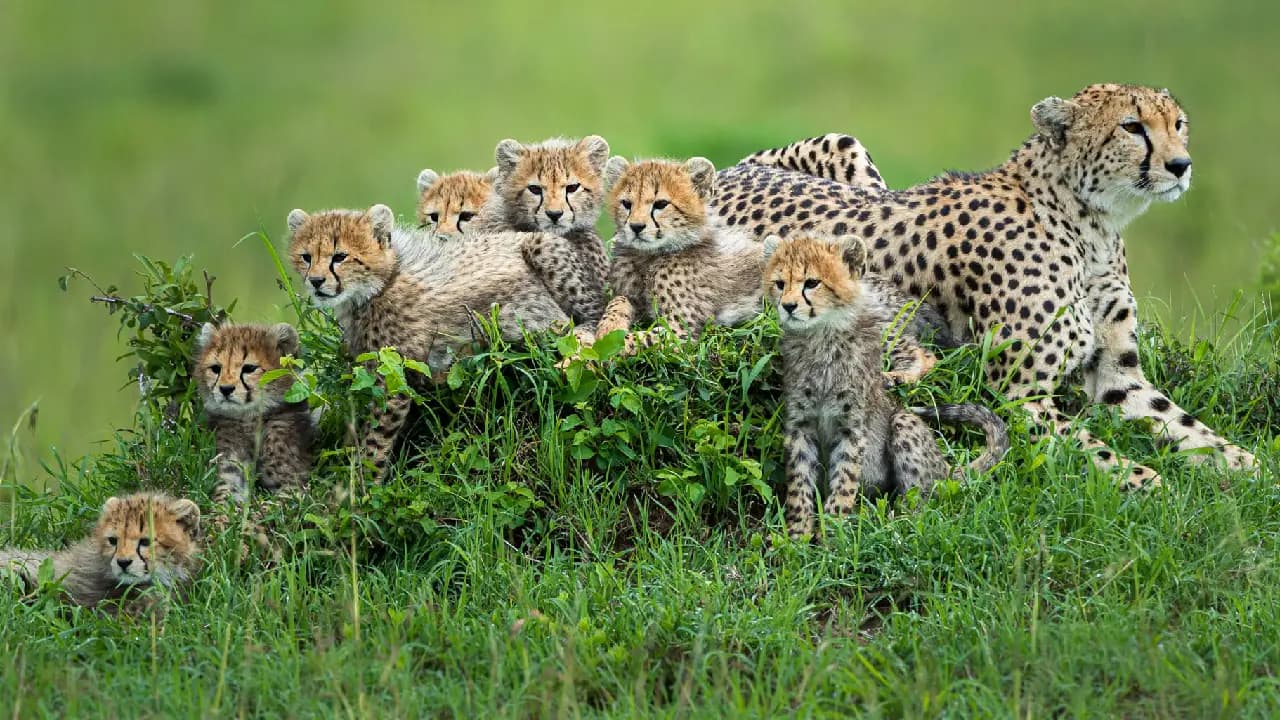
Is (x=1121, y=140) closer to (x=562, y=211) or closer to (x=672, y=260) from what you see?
(x=672, y=260)

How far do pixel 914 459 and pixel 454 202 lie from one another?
2.14m

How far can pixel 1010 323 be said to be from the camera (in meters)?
5.22

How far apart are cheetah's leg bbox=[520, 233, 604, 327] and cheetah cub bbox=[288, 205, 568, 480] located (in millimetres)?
48

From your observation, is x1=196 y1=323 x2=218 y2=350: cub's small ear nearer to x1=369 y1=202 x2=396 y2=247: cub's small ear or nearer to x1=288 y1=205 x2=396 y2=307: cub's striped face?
x1=288 y1=205 x2=396 y2=307: cub's striped face

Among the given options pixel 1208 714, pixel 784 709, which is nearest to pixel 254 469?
pixel 784 709

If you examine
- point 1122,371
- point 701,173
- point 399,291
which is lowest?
point 1122,371

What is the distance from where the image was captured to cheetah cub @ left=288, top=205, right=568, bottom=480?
491 centimetres

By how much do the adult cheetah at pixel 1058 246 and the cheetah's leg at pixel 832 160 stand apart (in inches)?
34.7

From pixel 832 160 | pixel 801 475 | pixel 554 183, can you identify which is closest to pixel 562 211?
pixel 554 183

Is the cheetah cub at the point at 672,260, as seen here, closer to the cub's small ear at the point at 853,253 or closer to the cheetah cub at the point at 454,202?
the cub's small ear at the point at 853,253

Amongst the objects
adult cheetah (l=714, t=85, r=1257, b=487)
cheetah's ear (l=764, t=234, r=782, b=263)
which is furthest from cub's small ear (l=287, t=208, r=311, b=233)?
adult cheetah (l=714, t=85, r=1257, b=487)

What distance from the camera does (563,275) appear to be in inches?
211

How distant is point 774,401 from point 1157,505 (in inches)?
49.0

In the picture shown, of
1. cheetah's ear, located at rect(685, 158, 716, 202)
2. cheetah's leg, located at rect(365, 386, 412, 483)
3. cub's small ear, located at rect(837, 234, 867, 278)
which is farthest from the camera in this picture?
cheetah's ear, located at rect(685, 158, 716, 202)
